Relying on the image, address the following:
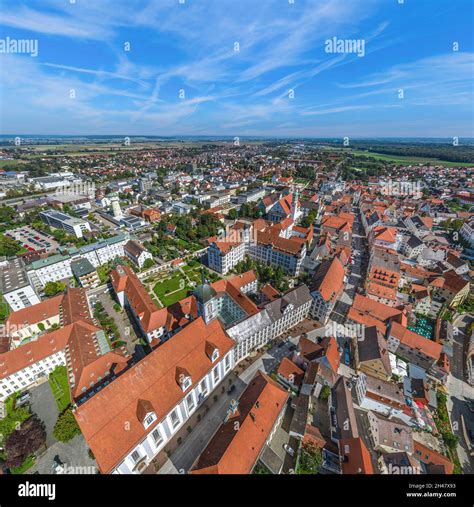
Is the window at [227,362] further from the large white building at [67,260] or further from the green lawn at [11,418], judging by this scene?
the large white building at [67,260]

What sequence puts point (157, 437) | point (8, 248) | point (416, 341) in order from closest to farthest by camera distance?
point (157, 437) → point (416, 341) → point (8, 248)

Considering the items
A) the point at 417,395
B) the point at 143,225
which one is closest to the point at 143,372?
the point at 417,395

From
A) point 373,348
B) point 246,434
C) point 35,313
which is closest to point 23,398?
point 35,313

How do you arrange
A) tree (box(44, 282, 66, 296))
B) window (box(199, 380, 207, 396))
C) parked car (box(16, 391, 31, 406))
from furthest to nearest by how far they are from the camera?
tree (box(44, 282, 66, 296))
parked car (box(16, 391, 31, 406))
window (box(199, 380, 207, 396))

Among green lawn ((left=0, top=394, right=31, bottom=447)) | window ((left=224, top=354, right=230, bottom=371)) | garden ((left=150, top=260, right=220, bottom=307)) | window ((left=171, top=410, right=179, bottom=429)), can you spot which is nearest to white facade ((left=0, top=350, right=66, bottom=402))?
green lawn ((left=0, top=394, right=31, bottom=447))

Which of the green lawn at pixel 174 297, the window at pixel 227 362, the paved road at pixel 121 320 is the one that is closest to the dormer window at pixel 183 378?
the window at pixel 227 362

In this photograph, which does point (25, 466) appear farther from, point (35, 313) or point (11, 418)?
point (35, 313)

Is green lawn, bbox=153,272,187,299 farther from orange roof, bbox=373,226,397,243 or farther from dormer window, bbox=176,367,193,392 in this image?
orange roof, bbox=373,226,397,243
